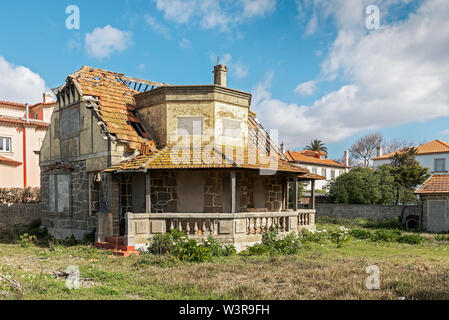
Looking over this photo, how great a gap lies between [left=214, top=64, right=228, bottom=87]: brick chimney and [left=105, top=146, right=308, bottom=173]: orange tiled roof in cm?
429

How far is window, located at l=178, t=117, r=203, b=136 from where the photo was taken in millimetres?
15852

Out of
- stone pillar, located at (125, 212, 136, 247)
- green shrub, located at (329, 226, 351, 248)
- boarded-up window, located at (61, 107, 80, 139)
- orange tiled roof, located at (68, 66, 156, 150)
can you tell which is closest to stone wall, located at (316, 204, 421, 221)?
green shrub, located at (329, 226, 351, 248)

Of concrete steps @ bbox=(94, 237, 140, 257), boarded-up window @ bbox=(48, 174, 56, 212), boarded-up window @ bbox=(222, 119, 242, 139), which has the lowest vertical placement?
concrete steps @ bbox=(94, 237, 140, 257)

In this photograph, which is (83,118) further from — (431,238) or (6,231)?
(431,238)

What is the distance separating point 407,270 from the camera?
10406mm

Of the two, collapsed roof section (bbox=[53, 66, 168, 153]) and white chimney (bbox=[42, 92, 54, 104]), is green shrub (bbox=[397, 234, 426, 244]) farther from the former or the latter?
white chimney (bbox=[42, 92, 54, 104])

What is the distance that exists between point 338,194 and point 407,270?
898 inches

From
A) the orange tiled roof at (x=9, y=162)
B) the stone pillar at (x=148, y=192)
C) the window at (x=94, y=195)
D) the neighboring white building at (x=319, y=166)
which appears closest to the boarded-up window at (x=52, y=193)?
the window at (x=94, y=195)

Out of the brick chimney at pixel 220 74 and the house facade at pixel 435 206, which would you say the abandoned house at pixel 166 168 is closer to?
the brick chimney at pixel 220 74

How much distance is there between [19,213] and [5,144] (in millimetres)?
13153

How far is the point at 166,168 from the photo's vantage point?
13.8m

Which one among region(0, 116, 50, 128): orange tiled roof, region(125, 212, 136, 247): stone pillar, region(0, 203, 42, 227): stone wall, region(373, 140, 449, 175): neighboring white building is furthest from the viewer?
region(373, 140, 449, 175): neighboring white building

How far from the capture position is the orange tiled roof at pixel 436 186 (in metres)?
22.2

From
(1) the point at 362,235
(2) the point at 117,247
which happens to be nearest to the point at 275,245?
(2) the point at 117,247
